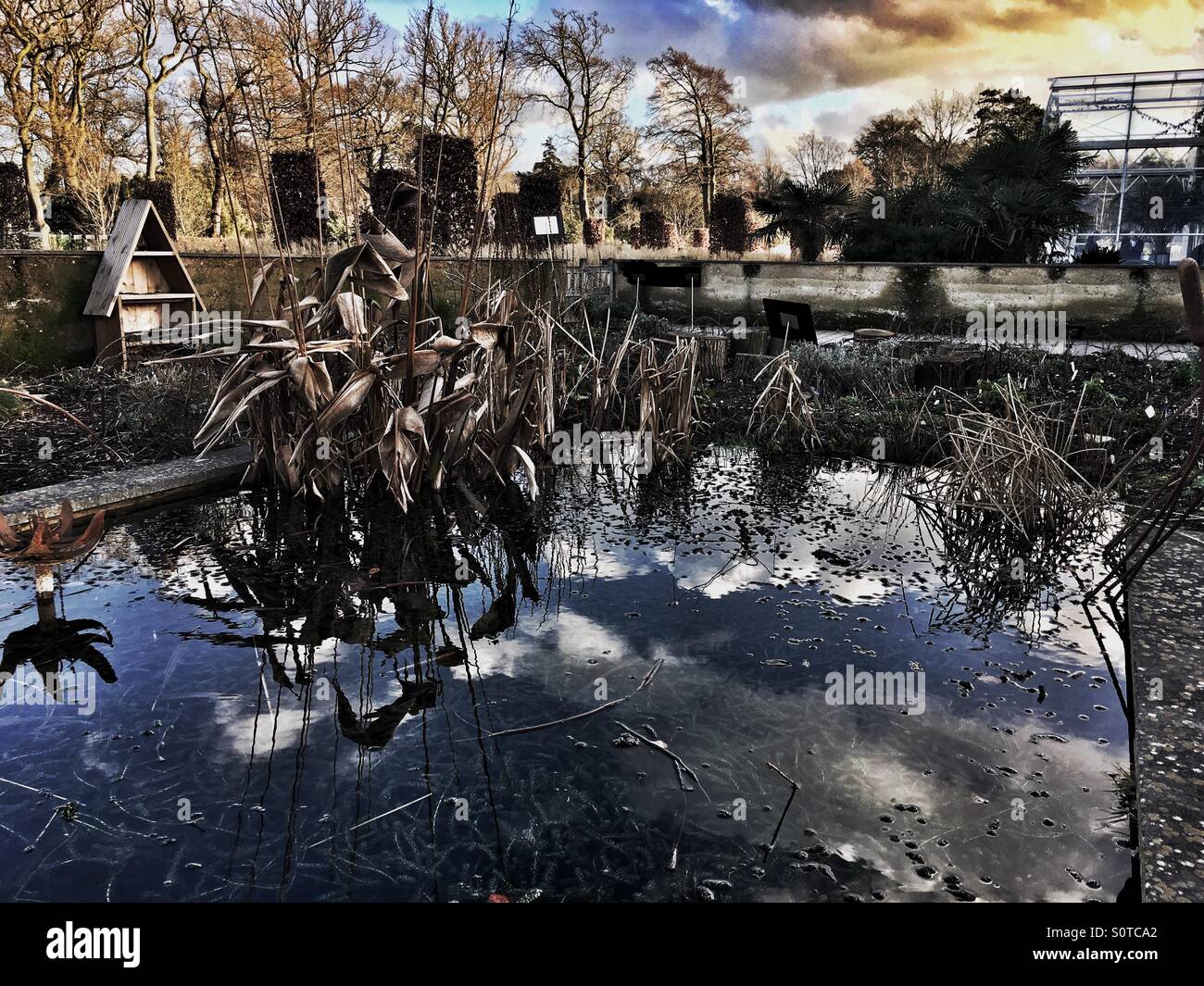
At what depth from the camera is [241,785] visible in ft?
6.54

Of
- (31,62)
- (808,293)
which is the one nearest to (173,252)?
(808,293)

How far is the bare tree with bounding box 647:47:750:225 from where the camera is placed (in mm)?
28234

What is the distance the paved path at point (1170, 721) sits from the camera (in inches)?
64.2

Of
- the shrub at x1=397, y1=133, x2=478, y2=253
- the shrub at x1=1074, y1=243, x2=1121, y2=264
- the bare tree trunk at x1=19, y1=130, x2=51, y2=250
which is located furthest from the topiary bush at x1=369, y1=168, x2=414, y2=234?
the shrub at x1=1074, y1=243, x2=1121, y2=264

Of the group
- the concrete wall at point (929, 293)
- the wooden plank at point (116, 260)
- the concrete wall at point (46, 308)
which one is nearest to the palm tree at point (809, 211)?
the concrete wall at point (929, 293)

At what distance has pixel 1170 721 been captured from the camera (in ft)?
6.98

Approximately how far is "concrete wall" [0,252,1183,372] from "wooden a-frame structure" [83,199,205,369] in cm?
34

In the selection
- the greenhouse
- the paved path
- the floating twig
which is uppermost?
the greenhouse

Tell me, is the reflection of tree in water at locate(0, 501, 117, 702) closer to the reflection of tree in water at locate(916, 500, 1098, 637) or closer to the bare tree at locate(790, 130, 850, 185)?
the reflection of tree in water at locate(916, 500, 1098, 637)

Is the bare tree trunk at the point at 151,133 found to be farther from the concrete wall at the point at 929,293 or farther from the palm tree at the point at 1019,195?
the palm tree at the point at 1019,195

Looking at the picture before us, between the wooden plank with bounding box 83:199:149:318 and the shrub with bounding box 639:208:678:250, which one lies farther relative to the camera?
the shrub with bounding box 639:208:678:250

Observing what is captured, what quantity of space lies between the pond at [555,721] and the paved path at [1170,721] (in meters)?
0.12

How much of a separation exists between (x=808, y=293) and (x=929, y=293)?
1361 mm

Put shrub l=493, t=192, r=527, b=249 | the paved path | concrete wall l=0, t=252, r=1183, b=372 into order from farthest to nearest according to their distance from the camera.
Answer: concrete wall l=0, t=252, r=1183, b=372, shrub l=493, t=192, r=527, b=249, the paved path
